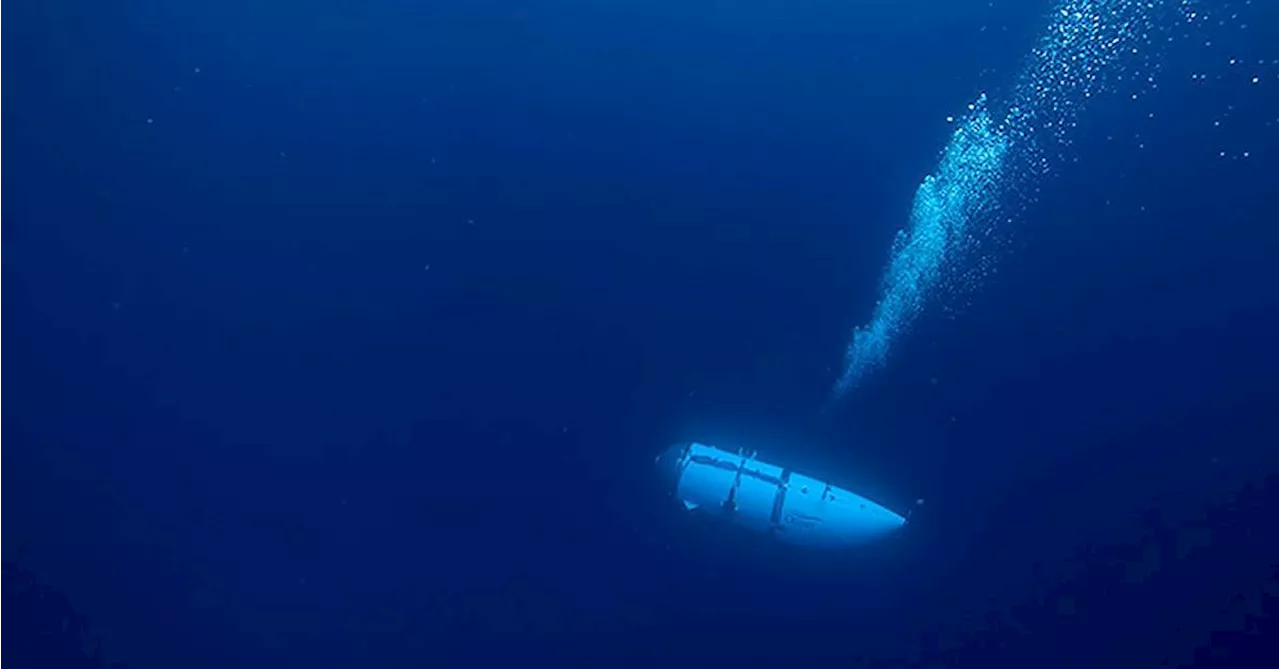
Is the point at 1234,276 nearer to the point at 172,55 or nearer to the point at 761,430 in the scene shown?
the point at 761,430

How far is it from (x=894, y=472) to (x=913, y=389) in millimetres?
1882

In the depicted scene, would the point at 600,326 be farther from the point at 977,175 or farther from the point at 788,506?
the point at 977,175

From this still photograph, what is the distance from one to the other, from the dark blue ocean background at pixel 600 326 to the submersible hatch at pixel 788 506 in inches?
99.9

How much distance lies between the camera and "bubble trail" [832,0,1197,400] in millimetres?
15282

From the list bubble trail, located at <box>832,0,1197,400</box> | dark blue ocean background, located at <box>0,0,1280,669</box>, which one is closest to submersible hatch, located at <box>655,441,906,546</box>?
dark blue ocean background, located at <box>0,0,1280,669</box>

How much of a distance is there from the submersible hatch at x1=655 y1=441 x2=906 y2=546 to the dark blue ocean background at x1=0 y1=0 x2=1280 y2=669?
2538 millimetres

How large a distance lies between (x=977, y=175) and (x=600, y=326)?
28.0 ft

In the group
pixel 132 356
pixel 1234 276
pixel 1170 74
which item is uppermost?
pixel 1170 74

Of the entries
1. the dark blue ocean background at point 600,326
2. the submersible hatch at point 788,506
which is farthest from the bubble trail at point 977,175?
the submersible hatch at point 788,506

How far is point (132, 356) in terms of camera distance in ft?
51.5

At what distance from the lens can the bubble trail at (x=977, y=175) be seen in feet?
50.1

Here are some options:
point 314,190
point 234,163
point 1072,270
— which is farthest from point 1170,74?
point 234,163

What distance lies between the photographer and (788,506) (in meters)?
10.9

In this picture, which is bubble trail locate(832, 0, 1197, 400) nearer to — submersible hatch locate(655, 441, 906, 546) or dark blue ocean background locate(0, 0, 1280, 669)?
dark blue ocean background locate(0, 0, 1280, 669)
